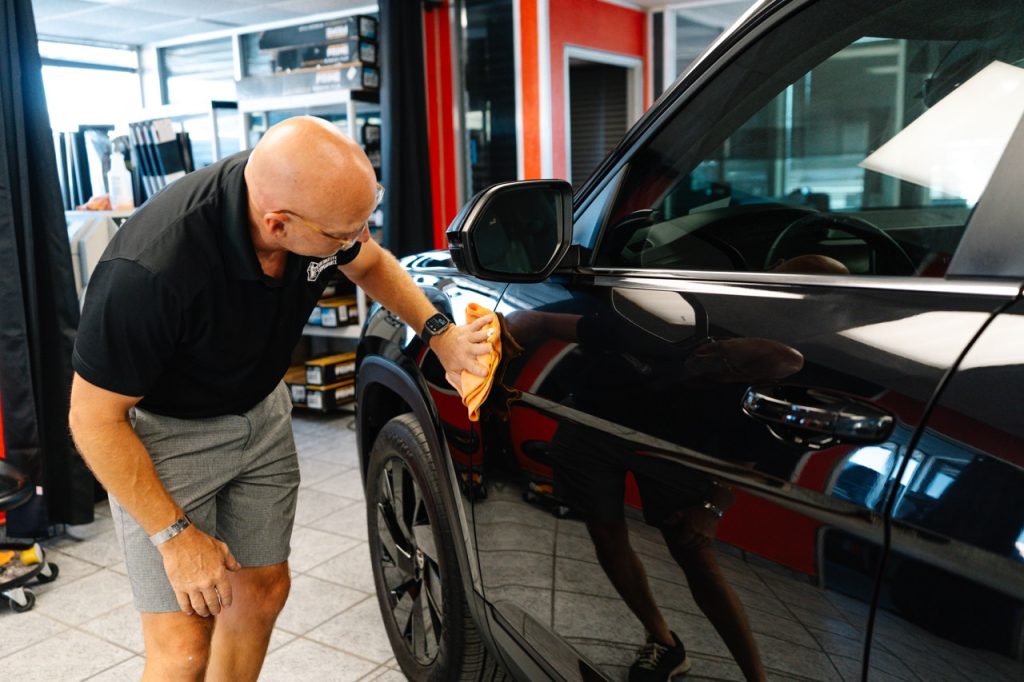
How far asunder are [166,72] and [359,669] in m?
8.13

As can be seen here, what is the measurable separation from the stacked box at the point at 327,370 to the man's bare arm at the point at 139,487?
12.8 ft

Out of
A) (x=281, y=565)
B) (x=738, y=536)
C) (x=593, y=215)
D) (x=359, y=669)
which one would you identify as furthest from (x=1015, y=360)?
(x=359, y=669)

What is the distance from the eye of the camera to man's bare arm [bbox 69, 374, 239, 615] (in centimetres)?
157

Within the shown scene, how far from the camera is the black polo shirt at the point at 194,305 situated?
5.04ft

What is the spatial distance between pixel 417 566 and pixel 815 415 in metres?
1.42

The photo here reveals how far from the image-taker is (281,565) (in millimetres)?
2133

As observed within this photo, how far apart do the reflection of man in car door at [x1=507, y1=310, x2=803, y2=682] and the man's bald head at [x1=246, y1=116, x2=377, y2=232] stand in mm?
424

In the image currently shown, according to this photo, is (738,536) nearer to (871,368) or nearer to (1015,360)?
(871,368)

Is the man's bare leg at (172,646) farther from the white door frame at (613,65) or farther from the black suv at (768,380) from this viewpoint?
the white door frame at (613,65)

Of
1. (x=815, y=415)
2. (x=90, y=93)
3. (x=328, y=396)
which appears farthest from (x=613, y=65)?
(x=815, y=415)

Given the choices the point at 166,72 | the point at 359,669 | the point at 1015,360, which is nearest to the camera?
the point at 1015,360

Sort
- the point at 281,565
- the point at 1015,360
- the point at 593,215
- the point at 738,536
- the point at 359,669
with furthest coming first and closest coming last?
the point at 359,669 < the point at 281,565 < the point at 593,215 < the point at 738,536 < the point at 1015,360

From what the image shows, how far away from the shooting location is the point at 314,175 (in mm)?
1501

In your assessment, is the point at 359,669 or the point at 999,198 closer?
the point at 999,198
